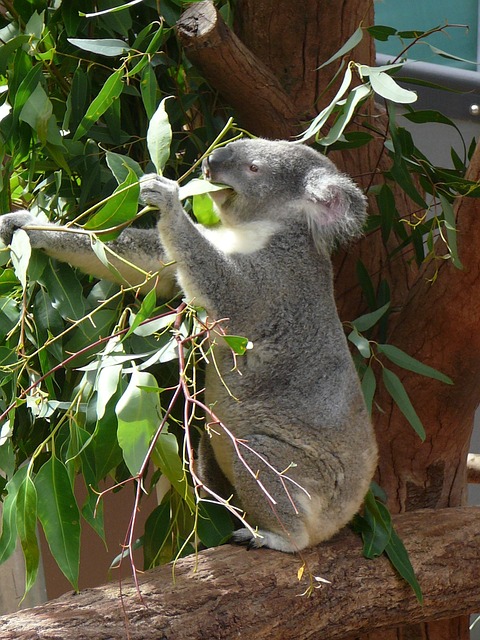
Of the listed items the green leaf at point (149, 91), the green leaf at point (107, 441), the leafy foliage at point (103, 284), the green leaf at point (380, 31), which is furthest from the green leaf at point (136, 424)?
the green leaf at point (380, 31)

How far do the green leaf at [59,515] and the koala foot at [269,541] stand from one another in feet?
1.70

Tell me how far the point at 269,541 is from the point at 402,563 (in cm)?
44

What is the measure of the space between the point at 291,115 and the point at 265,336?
0.87 m

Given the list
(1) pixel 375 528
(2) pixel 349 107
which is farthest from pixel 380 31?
(1) pixel 375 528

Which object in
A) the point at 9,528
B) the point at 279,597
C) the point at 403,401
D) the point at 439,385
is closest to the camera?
the point at 9,528

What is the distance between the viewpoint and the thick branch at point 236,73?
2.50 metres

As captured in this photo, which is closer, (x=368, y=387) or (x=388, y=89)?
(x=388, y=89)

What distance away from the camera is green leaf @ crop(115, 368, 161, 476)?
1.69 m

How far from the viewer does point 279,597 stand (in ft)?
7.10

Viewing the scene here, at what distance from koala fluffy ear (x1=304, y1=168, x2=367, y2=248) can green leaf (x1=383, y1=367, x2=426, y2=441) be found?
0.47 meters

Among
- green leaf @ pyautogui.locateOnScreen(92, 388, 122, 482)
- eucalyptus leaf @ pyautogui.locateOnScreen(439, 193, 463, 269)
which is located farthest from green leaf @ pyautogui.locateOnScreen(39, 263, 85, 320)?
eucalyptus leaf @ pyautogui.locateOnScreen(439, 193, 463, 269)

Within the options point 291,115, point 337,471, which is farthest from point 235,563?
point 291,115

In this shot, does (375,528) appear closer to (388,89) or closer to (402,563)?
(402,563)

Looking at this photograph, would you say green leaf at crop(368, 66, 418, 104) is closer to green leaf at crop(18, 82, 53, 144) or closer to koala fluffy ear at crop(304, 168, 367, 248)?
koala fluffy ear at crop(304, 168, 367, 248)
